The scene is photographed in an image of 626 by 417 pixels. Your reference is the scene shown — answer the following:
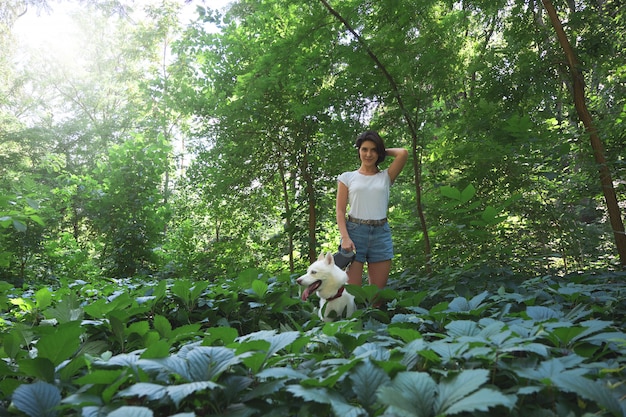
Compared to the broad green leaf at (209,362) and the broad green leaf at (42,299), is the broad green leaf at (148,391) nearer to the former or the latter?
the broad green leaf at (209,362)

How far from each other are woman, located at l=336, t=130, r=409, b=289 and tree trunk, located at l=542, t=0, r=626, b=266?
1822mm

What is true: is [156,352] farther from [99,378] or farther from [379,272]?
[379,272]

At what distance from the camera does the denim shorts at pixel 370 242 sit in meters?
3.64

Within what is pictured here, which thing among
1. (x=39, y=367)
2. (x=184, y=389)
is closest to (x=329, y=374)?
(x=184, y=389)

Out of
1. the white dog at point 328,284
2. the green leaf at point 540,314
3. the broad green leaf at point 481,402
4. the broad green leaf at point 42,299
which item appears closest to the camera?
the broad green leaf at point 481,402

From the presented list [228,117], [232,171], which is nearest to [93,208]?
[232,171]

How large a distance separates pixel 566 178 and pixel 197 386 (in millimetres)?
4431

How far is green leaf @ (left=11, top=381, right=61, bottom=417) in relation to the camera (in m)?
1.02

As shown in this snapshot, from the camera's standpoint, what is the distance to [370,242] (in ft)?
12.0

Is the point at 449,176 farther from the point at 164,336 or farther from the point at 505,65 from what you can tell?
the point at 164,336

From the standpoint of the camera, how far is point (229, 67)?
7.17 metres

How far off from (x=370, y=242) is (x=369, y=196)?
413mm

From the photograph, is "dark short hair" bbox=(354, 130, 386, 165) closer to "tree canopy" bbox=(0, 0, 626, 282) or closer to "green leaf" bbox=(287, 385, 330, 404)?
"tree canopy" bbox=(0, 0, 626, 282)

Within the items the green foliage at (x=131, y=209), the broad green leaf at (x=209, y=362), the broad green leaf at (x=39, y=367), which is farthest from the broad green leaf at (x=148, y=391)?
the green foliage at (x=131, y=209)
